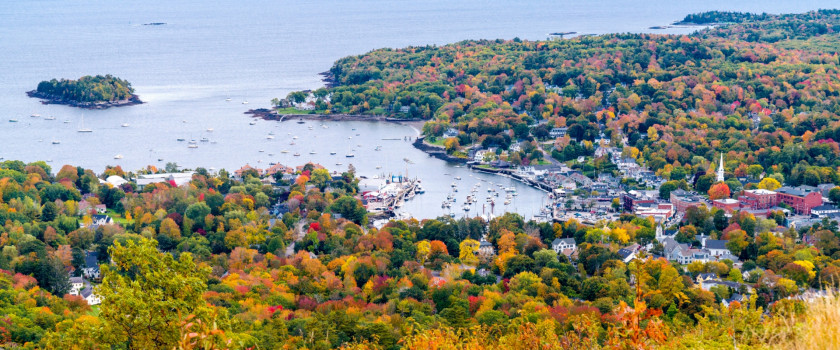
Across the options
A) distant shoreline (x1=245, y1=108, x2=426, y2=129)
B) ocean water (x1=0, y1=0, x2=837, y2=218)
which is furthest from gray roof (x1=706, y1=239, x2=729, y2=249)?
distant shoreline (x1=245, y1=108, x2=426, y2=129)

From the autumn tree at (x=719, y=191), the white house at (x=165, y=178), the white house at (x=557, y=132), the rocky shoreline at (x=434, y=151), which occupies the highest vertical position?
the white house at (x=557, y=132)

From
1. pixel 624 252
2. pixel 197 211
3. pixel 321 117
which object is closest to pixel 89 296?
pixel 197 211

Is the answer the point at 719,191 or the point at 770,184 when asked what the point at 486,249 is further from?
the point at 770,184

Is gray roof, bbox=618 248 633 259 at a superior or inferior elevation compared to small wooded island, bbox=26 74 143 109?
inferior

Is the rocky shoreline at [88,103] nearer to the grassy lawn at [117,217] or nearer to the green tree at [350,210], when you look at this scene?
the grassy lawn at [117,217]

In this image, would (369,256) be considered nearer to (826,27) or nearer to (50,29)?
(826,27)

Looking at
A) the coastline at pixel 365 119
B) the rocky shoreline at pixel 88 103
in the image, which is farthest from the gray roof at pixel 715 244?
the rocky shoreline at pixel 88 103

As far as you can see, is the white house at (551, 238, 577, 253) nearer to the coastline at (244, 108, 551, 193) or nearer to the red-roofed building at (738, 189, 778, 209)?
the red-roofed building at (738, 189, 778, 209)
